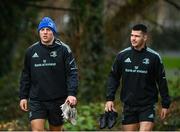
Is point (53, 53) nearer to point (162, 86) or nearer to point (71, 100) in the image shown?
point (71, 100)

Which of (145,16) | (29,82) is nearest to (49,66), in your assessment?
(29,82)

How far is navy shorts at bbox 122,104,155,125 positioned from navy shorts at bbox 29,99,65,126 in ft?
3.13

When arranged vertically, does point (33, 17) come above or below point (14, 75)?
above

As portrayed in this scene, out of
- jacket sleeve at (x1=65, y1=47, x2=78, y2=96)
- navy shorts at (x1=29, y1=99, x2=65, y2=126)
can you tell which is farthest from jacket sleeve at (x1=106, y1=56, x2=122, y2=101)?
navy shorts at (x1=29, y1=99, x2=65, y2=126)

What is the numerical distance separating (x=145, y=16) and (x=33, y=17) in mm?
5597

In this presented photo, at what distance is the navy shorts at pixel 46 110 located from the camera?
921cm

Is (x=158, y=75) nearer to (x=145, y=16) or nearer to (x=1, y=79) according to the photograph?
(x=145, y=16)

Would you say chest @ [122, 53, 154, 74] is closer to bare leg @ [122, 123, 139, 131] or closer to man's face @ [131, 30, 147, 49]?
man's face @ [131, 30, 147, 49]

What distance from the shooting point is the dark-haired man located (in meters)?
8.92

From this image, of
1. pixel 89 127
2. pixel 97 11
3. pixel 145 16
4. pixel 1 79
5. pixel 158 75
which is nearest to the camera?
pixel 158 75

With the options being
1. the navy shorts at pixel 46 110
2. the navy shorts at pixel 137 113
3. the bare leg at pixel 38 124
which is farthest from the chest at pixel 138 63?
the bare leg at pixel 38 124

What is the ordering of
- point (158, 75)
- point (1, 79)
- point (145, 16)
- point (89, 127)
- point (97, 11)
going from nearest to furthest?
point (158, 75) → point (89, 127) → point (97, 11) → point (145, 16) → point (1, 79)

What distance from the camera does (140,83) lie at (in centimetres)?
895

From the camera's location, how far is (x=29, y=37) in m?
18.0
